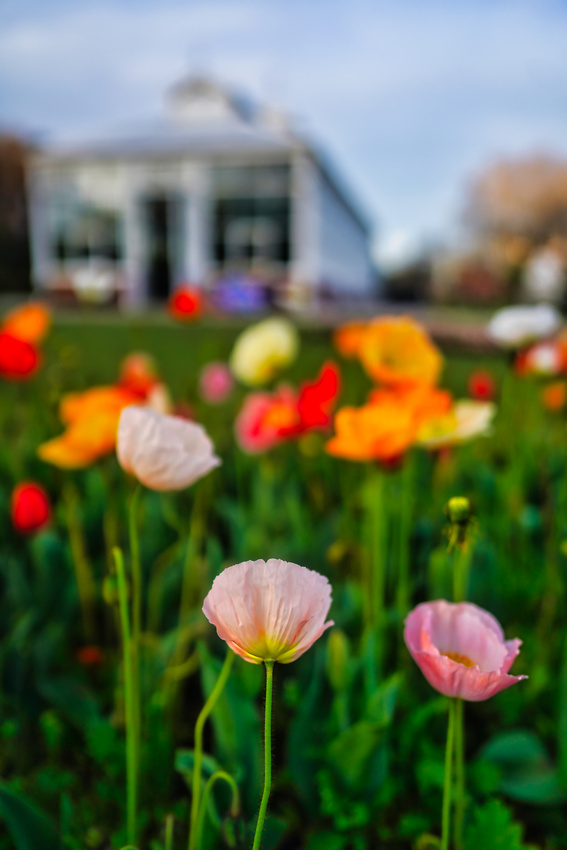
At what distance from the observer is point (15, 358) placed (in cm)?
129

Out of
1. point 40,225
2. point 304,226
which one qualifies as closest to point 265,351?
point 304,226

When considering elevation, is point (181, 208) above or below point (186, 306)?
below

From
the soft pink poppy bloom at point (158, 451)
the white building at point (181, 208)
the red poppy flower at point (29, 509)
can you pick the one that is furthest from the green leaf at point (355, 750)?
the white building at point (181, 208)

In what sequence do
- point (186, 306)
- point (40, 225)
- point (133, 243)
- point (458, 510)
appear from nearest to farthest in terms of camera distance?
point (458, 510) < point (186, 306) < point (133, 243) < point (40, 225)

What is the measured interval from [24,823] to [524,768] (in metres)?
0.51

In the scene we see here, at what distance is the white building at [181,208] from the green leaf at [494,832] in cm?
1075

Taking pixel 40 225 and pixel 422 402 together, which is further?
pixel 40 225

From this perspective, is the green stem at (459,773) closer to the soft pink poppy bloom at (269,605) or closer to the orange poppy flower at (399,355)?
the soft pink poppy bloom at (269,605)

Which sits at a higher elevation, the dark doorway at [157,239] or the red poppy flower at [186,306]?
the red poppy flower at [186,306]

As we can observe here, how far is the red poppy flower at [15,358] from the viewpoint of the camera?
1.28 metres

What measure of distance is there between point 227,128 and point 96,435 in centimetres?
1206

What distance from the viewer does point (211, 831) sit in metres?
0.60

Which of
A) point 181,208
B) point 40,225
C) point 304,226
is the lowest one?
point 40,225

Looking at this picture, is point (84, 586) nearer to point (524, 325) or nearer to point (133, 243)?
point (524, 325)
